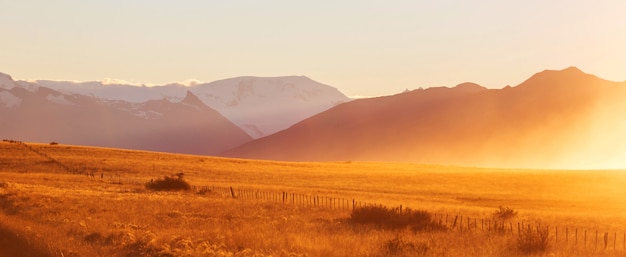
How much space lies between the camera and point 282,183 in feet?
240

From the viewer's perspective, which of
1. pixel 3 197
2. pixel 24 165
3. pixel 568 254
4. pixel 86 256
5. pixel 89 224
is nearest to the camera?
pixel 86 256

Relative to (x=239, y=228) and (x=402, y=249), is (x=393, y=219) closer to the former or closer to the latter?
(x=239, y=228)

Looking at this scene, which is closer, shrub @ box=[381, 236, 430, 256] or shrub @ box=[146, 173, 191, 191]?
shrub @ box=[381, 236, 430, 256]

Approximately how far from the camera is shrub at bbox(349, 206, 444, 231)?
27.8m

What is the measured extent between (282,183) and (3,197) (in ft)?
128

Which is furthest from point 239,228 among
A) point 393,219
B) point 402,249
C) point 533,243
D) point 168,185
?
point 168,185

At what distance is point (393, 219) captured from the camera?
28344 millimetres

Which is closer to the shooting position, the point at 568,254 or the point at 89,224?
the point at 568,254

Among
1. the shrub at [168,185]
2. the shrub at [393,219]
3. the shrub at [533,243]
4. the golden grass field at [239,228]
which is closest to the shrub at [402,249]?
the golden grass field at [239,228]

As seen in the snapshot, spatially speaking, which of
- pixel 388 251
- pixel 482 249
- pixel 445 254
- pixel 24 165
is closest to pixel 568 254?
pixel 482 249

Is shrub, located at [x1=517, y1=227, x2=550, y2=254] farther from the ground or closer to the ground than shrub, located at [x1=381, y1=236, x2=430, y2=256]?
farther from the ground

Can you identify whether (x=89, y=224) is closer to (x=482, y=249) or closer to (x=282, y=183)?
(x=482, y=249)

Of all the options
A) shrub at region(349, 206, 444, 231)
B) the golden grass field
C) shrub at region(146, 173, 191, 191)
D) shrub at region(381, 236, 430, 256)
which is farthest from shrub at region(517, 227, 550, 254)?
shrub at region(146, 173, 191, 191)

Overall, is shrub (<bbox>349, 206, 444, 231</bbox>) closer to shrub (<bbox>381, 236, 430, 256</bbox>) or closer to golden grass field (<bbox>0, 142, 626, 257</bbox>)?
golden grass field (<bbox>0, 142, 626, 257</bbox>)
